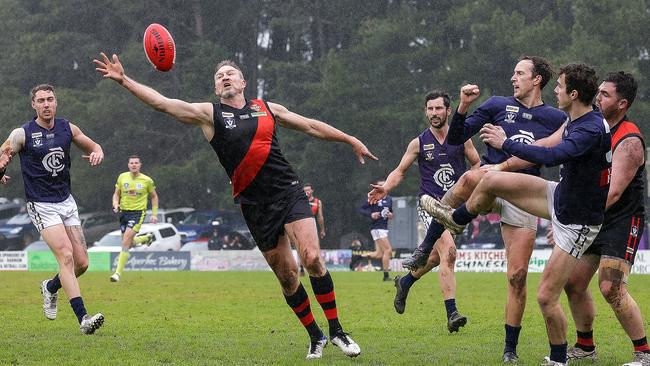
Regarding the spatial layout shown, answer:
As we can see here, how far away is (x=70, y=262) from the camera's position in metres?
11.3

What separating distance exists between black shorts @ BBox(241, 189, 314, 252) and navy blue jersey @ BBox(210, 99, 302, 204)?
62mm

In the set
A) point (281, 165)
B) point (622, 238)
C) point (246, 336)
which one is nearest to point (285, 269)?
point (281, 165)

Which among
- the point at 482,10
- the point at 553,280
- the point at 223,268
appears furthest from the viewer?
the point at 482,10

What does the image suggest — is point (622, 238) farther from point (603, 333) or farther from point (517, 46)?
point (517, 46)

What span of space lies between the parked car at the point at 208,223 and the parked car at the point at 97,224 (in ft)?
19.0

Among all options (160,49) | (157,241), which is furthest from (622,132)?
(157,241)

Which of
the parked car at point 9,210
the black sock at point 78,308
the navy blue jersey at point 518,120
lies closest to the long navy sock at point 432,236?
the navy blue jersey at point 518,120

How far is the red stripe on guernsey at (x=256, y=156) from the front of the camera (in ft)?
30.3

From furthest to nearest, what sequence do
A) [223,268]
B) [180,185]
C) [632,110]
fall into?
[180,185] < [632,110] < [223,268]

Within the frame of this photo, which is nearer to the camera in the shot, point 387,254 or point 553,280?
point 553,280

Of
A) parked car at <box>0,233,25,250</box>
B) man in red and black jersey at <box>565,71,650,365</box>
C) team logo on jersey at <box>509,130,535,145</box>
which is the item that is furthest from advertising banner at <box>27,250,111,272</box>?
man in red and black jersey at <box>565,71,650,365</box>

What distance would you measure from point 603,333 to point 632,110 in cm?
3284

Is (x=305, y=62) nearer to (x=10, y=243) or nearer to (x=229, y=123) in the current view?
(x=10, y=243)

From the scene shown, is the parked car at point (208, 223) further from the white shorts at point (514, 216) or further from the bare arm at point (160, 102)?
the white shorts at point (514, 216)
